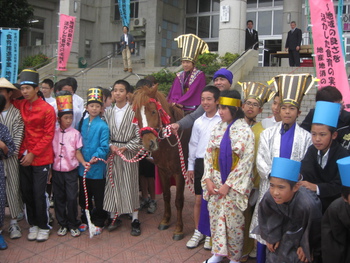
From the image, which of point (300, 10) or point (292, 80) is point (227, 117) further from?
point (300, 10)

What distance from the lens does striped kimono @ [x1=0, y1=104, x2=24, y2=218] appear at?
191 inches

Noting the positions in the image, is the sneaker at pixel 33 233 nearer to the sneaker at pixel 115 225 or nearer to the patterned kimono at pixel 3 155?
the patterned kimono at pixel 3 155

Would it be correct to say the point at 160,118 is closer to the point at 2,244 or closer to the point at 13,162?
the point at 13,162

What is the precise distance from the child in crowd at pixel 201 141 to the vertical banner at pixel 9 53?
850 centimetres

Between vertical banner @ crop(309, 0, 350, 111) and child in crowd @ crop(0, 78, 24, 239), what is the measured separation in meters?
4.74

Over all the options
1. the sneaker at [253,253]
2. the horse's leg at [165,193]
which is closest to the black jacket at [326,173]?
the sneaker at [253,253]

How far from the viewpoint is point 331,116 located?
10.7 ft

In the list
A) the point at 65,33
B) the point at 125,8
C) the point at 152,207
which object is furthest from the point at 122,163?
the point at 125,8

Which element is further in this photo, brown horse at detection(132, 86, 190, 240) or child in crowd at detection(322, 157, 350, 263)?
brown horse at detection(132, 86, 190, 240)

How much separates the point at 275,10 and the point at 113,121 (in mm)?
17297

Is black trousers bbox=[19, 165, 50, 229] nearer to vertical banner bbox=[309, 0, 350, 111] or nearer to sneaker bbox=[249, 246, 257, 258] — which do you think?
sneaker bbox=[249, 246, 257, 258]

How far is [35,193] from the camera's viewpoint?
16.2ft

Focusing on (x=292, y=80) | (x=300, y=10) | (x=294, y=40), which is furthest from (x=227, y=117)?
(x=300, y=10)

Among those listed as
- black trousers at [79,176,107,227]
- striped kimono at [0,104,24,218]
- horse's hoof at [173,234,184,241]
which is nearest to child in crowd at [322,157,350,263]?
horse's hoof at [173,234,184,241]
